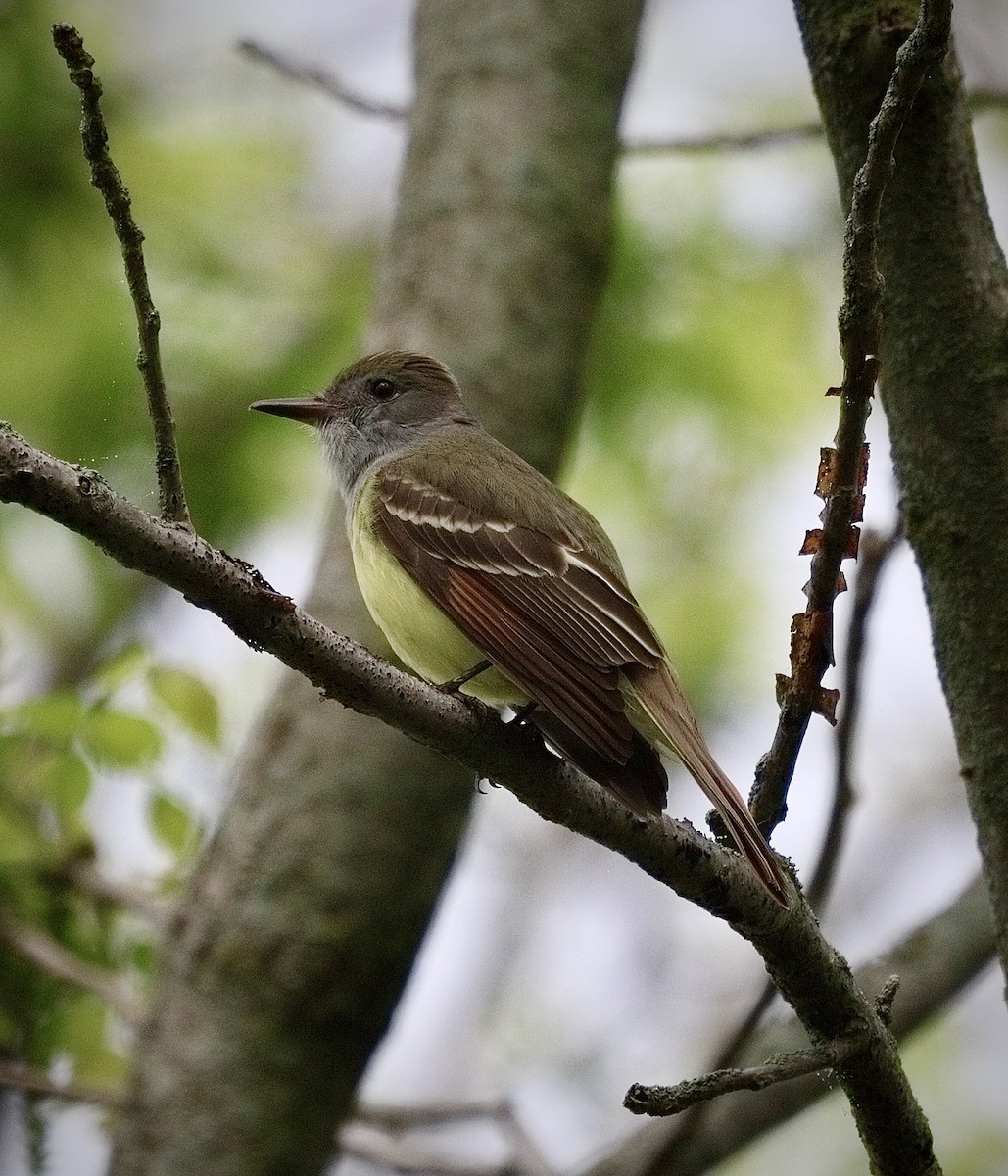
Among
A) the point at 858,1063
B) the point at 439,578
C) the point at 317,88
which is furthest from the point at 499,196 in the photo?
the point at 858,1063

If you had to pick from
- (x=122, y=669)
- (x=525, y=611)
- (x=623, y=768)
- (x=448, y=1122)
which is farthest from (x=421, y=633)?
(x=448, y=1122)

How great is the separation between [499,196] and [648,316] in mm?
1638

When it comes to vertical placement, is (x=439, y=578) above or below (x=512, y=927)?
below

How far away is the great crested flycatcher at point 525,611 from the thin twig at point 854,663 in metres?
0.34

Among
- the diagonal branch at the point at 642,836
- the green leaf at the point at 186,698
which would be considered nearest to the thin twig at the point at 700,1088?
the diagonal branch at the point at 642,836

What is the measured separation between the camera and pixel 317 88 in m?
6.42

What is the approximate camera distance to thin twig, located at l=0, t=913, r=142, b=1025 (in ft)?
17.6

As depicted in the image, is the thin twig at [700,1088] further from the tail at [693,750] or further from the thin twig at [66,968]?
the thin twig at [66,968]

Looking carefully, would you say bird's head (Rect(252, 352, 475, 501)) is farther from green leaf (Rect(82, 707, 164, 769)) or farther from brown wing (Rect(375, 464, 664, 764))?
green leaf (Rect(82, 707, 164, 769))

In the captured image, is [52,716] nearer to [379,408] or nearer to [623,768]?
[379,408]

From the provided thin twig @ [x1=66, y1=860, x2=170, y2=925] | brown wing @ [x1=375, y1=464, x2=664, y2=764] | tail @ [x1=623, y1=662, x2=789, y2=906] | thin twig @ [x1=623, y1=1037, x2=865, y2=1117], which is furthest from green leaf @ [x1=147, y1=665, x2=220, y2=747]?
thin twig @ [x1=623, y1=1037, x2=865, y2=1117]

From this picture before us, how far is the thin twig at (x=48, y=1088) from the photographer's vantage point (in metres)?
4.94

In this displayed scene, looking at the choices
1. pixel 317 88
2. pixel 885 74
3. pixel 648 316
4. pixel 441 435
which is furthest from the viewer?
pixel 648 316

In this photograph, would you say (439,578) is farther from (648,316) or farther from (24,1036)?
(648,316)
